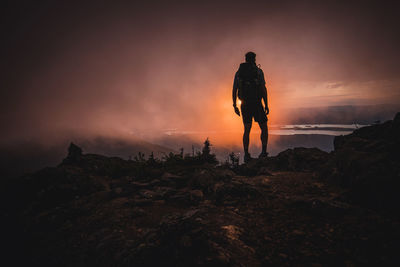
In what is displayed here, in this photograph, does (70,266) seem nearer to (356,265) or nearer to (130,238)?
(130,238)

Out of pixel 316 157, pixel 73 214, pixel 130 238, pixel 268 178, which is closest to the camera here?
pixel 130 238

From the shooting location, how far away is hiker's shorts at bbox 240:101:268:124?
25.9ft

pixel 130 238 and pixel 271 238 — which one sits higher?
pixel 271 238

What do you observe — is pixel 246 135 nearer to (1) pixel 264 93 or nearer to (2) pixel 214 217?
(1) pixel 264 93

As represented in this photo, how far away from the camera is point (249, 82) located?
7.75 m

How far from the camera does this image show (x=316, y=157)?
711 centimetres

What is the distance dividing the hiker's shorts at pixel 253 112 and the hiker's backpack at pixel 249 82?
0.21m

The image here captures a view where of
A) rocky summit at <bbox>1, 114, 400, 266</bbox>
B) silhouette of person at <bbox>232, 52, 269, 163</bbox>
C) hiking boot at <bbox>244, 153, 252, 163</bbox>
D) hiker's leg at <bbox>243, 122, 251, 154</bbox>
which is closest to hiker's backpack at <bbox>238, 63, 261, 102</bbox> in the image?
silhouette of person at <bbox>232, 52, 269, 163</bbox>

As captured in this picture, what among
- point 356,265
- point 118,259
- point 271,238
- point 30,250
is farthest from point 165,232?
point 30,250

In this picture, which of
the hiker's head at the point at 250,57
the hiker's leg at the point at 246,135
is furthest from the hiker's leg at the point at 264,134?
the hiker's head at the point at 250,57

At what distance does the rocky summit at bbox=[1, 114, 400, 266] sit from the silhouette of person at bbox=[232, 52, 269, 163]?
2.40 meters

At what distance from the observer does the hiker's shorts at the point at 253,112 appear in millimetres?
7891

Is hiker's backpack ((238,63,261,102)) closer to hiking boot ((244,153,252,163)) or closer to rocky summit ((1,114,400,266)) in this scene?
hiking boot ((244,153,252,163))

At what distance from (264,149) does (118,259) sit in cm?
728
